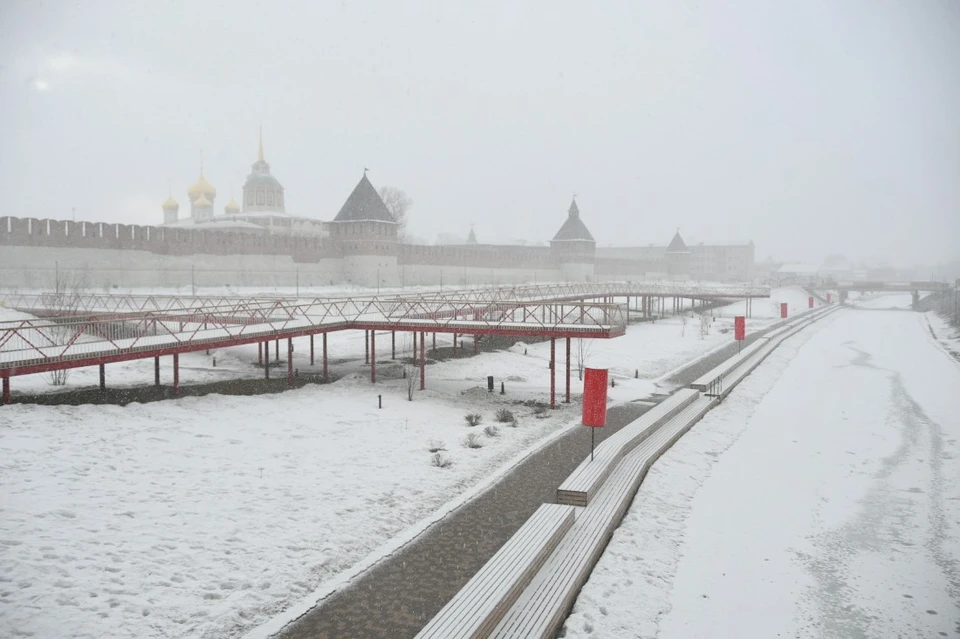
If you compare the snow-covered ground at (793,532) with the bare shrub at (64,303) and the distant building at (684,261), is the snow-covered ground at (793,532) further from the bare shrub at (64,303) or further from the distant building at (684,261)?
the distant building at (684,261)

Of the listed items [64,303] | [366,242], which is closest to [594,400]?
[64,303]

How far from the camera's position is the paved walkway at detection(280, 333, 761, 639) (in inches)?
254

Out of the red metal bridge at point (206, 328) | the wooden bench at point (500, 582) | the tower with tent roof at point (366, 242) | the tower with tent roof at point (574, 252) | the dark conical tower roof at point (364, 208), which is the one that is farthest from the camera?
the tower with tent roof at point (574, 252)

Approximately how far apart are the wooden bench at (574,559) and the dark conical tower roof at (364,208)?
37.8 meters

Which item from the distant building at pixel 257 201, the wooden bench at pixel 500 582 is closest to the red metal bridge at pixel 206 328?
the wooden bench at pixel 500 582

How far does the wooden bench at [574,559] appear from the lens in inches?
247

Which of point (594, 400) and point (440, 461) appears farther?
point (440, 461)

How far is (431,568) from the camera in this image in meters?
7.67

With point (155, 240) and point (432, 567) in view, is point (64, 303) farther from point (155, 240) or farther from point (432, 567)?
point (432, 567)

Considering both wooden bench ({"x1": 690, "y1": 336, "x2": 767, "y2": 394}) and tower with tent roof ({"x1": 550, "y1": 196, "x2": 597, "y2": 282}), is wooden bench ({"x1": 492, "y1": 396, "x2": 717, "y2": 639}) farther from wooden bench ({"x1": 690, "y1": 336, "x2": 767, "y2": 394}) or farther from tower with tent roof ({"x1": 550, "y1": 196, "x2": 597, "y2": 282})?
tower with tent roof ({"x1": 550, "y1": 196, "x2": 597, "y2": 282})

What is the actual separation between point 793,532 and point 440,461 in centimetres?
587

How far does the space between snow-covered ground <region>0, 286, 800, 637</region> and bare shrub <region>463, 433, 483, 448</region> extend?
0.43ft

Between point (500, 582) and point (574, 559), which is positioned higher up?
point (500, 582)

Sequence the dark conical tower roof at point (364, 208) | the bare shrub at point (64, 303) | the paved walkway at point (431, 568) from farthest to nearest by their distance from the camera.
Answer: the dark conical tower roof at point (364, 208)
the bare shrub at point (64, 303)
the paved walkway at point (431, 568)
